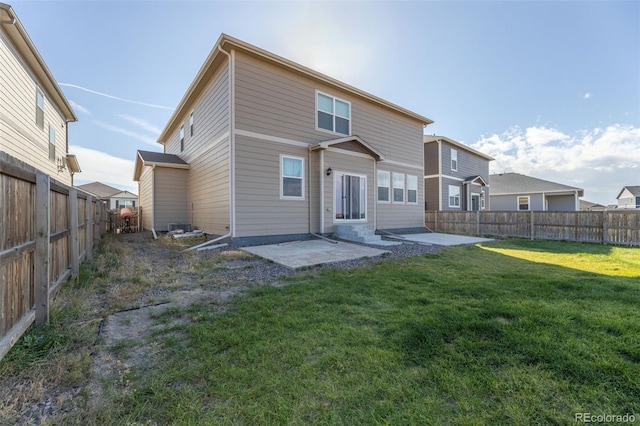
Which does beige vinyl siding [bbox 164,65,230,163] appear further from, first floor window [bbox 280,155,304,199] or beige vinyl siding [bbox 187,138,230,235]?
first floor window [bbox 280,155,304,199]

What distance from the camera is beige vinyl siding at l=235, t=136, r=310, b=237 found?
8000 millimetres

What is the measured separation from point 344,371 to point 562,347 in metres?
1.77

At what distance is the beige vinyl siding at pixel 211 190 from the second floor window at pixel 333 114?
Result: 3.66 metres

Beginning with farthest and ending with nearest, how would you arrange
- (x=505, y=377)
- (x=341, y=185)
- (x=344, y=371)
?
1. (x=341, y=185)
2. (x=344, y=371)
3. (x=505, y=377)

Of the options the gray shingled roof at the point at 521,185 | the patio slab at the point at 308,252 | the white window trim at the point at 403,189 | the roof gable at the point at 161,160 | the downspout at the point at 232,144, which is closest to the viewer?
the patio slab at the point at 308,252

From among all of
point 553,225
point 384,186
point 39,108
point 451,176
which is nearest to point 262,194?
point 384,186

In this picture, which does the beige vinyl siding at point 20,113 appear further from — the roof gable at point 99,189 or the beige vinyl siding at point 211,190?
the roof gable at point 99,189

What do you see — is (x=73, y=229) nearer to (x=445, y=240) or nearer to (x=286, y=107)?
(x=286, y=107)

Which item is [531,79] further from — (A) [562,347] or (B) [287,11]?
(A) [562,347]

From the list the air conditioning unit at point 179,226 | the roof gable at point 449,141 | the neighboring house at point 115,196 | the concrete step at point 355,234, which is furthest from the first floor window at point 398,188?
the neighboring house at point 115,196

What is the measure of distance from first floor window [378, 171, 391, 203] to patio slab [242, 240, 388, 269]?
4209 millimetres

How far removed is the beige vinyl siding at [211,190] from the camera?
8430 mm

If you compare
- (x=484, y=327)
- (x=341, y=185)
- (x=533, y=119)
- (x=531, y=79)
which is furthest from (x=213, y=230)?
(x=533, y=119)

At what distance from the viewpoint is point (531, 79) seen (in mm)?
12367
